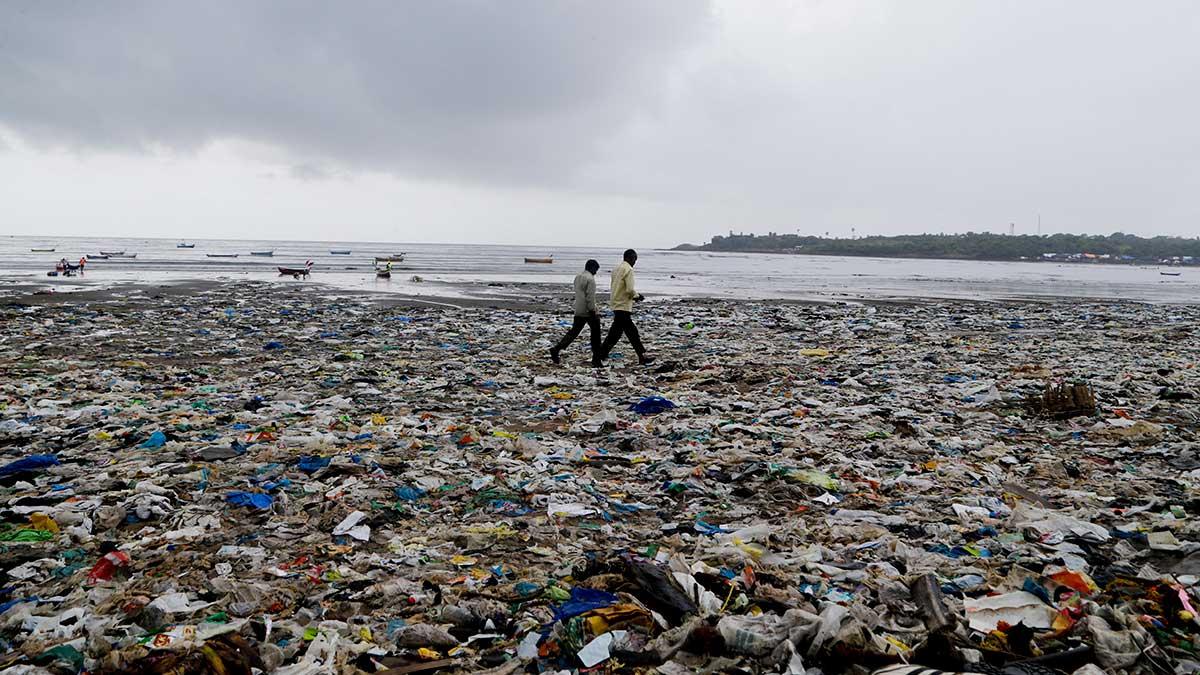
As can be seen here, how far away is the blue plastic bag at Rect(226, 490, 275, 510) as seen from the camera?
4973 mm

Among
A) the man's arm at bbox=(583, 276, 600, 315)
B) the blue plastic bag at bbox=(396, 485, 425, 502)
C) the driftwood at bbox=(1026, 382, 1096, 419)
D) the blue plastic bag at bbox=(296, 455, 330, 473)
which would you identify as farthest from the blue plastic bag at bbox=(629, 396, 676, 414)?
the driftwood at bbox=(1026, 382, 1096, 419)

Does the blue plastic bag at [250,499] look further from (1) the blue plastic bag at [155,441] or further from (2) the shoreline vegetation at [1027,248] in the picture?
(2) the shoreline vegetation at [1027,248]

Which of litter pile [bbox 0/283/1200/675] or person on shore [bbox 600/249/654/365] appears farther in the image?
person on shore [bbox 600/249/654/365]

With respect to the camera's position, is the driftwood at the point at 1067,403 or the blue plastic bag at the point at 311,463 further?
the driftwood at the point at 1067,403

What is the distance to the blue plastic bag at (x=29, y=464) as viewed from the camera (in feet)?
17.8

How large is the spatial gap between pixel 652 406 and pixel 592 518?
347cm

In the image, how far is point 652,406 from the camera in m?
8.25

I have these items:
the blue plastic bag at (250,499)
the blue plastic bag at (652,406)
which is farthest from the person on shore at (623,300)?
the blue plastic bag at (250,499)

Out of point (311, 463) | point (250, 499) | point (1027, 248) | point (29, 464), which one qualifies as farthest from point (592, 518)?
point (1027, 248)

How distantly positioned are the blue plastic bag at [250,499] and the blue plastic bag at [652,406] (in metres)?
4.16

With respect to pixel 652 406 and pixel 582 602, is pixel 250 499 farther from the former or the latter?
pixel 652 406

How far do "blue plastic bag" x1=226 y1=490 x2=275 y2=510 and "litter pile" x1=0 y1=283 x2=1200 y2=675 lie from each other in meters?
0.02

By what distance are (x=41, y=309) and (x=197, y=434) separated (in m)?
13.7

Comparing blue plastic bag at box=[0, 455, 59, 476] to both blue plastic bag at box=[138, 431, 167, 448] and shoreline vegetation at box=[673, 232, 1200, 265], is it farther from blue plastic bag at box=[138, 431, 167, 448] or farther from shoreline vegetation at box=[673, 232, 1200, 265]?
shoreline vegetation at box=[673, 232, 1200, 265]
